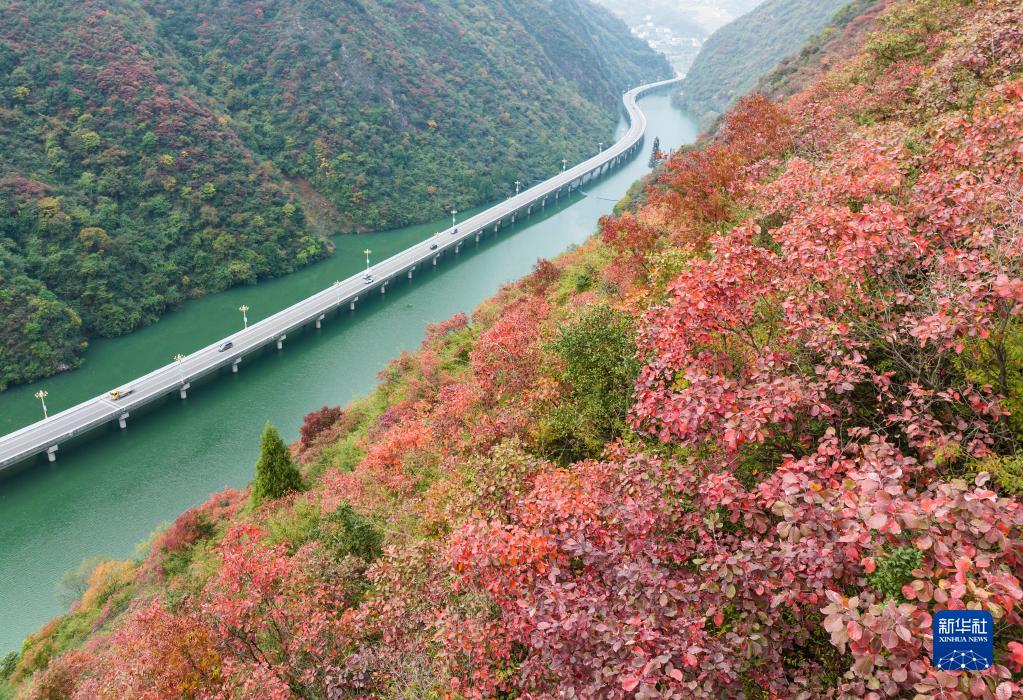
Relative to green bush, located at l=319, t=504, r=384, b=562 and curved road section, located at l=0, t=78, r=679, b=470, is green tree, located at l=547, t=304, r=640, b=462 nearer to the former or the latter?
green bush, located at l=319, t=504, r=384, b=562

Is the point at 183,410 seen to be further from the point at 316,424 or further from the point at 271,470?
the point at 271,470

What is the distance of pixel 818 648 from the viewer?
19.7ft

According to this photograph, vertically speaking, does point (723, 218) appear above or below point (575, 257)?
above

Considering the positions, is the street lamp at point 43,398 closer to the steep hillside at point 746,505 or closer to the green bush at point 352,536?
the steep hillside at point 746,505

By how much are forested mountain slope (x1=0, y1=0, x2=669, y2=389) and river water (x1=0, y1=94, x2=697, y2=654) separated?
2790 mm

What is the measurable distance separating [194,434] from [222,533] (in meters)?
15.3

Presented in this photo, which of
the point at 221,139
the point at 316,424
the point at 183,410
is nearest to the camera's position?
the point at 316,424

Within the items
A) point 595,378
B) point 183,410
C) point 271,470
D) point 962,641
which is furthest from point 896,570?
point 183,410

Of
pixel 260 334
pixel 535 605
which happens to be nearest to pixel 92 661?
pixel 535 605

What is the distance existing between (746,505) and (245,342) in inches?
1717

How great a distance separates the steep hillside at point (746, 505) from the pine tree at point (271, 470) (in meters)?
8.53

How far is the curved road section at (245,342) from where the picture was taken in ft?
109

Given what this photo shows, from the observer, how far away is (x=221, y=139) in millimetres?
58594

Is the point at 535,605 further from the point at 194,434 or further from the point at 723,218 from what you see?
the point at 194,434
